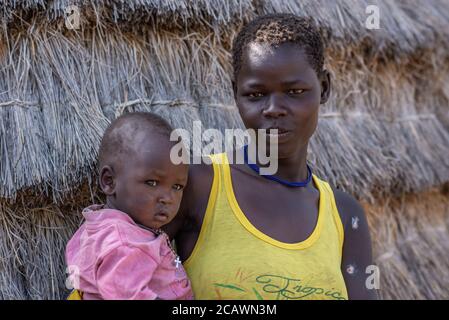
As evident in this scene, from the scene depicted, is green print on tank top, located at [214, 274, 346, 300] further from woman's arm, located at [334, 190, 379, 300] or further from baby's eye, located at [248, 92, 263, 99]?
baby's eye, located at [248, 92, 263, 99]

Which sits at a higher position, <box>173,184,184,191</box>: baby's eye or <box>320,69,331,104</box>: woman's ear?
<box>320,69,331,104</box>: woman's ear

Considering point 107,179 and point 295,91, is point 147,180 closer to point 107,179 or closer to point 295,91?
point 107,179

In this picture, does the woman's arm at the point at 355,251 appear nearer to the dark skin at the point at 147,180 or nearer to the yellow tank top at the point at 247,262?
the yellow tank top at the point at 247,262

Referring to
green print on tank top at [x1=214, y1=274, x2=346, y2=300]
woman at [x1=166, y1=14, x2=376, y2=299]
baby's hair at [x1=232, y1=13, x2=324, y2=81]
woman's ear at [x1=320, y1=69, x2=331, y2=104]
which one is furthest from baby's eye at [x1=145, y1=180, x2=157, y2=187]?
woman's ear at [x1=320, y1=69, x2=331, y2=104]

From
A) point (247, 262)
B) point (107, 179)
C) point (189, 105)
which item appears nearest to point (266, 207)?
point (247, 262)

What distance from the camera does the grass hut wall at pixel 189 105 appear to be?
6.04 ft

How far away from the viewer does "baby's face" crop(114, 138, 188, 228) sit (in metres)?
1.53

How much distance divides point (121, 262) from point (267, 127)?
453 millimetres

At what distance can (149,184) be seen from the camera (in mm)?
1544

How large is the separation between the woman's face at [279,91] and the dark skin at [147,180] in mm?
226

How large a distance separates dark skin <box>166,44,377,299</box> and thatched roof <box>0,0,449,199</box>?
0.32 meters

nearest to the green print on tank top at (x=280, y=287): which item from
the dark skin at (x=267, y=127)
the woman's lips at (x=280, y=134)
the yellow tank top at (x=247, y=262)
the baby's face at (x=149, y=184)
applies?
the yellow tank top at (x=247, y=262)
